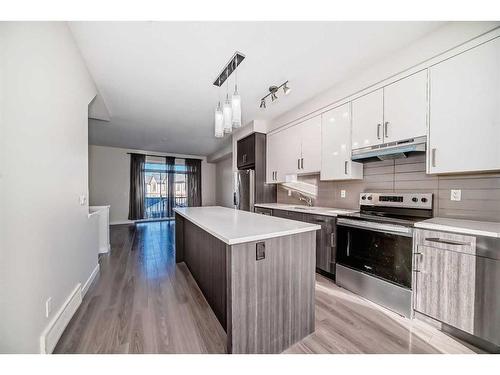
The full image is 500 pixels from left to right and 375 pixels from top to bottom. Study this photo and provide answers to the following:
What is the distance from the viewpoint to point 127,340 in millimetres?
1405

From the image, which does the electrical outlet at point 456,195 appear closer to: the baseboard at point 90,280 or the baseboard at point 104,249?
the baseboard at point 90,280

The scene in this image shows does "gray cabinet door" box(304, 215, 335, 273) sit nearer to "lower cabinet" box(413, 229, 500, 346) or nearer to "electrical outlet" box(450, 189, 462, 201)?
"lower cabinet" box(413, 229, 500, 346)

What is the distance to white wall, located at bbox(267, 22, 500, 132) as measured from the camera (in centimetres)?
155

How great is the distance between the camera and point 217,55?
1.97 meters

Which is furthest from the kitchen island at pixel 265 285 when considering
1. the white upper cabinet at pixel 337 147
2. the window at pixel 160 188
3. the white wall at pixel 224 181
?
the window at pixel 160 188

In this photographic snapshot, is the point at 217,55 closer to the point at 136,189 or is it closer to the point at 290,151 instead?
the point at 290,151

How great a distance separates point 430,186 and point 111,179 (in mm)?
8001

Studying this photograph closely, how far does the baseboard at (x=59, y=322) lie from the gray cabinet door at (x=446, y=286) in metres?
2.77

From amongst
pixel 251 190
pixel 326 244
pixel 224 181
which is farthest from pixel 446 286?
pixel 224 181

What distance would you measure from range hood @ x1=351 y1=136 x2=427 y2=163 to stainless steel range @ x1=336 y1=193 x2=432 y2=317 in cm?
44

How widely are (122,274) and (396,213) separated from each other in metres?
3.49

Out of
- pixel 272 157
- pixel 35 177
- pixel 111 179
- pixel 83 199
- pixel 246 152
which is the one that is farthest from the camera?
pixel 111 179

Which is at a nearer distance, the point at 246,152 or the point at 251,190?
the point at 251,190
